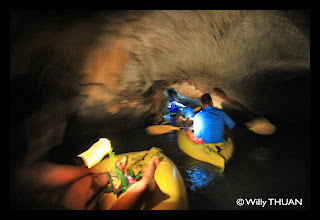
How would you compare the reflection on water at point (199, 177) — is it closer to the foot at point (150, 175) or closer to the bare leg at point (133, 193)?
the foot at point (150, 175)

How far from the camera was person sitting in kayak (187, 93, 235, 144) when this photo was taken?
3.15 m

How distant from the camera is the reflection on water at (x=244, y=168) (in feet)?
7.32

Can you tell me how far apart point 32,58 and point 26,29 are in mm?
385

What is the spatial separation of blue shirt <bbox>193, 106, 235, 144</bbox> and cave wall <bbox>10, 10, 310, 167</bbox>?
3.78 feet

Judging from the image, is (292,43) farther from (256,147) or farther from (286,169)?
(256,147)

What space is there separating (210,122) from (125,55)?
93.2 inches

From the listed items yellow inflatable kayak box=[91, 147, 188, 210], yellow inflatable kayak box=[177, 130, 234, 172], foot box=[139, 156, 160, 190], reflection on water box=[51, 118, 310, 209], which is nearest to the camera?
yellow inflatable kayak box=[91, 147, 188, 210]

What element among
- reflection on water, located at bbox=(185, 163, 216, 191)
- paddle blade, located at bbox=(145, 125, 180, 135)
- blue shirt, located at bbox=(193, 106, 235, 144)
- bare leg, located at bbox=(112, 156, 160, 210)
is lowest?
reflection on water, located at bbox=(185, 163, 216, 191)

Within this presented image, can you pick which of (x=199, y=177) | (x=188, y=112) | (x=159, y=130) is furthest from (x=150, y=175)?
(x=188, y=112)

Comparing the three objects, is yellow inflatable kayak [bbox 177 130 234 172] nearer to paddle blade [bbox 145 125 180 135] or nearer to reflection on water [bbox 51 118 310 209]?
reflection on water [bbox 51 118 310 209]

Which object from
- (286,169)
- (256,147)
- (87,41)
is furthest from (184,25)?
(256,147)

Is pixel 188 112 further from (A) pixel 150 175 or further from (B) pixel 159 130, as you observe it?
(A) pixel 150 175

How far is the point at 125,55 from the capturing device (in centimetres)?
279

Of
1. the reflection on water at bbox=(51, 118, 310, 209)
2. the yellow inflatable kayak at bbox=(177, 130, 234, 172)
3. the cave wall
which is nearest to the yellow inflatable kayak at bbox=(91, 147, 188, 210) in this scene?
the reflection on water at bbox=(51, 118, 310, 209)
